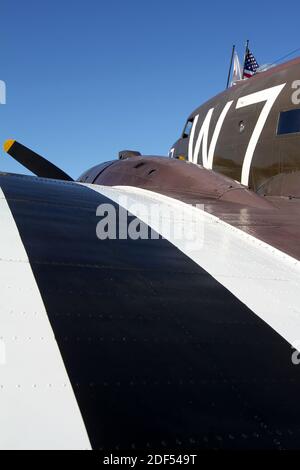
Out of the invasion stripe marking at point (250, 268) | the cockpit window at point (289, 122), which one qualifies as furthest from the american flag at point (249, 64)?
the invasion stripe marking at point (250, 268)

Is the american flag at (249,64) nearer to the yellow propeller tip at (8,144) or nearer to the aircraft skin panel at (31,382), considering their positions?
the yellow propeller tip at (8,144)

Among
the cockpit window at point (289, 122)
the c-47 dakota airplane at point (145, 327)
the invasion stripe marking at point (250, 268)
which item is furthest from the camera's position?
the cockpit window at point (289, 122)

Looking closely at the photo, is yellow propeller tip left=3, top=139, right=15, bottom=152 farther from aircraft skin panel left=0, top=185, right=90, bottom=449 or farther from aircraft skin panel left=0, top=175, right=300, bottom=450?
aircraft skin panel left=0, top=185, right=90, bottom=449

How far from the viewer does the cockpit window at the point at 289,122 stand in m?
9.87

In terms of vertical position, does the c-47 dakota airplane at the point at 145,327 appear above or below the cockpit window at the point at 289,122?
below

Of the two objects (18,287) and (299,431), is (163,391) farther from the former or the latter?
(18,287)

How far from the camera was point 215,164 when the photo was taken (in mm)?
12852

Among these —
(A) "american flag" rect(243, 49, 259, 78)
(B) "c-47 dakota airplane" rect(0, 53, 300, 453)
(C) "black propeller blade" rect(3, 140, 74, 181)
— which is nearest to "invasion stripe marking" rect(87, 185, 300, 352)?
(B) "c-47 dakota airplane" rect(0, 53, 300, 453)

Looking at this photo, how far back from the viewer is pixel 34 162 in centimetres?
1689

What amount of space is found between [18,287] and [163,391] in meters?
1.44

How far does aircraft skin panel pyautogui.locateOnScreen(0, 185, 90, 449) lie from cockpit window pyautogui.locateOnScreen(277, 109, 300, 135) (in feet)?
25.5

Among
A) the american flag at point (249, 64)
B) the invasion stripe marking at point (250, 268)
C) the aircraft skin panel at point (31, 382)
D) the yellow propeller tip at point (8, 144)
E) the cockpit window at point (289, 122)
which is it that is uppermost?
the american flag at point (249, 64)
